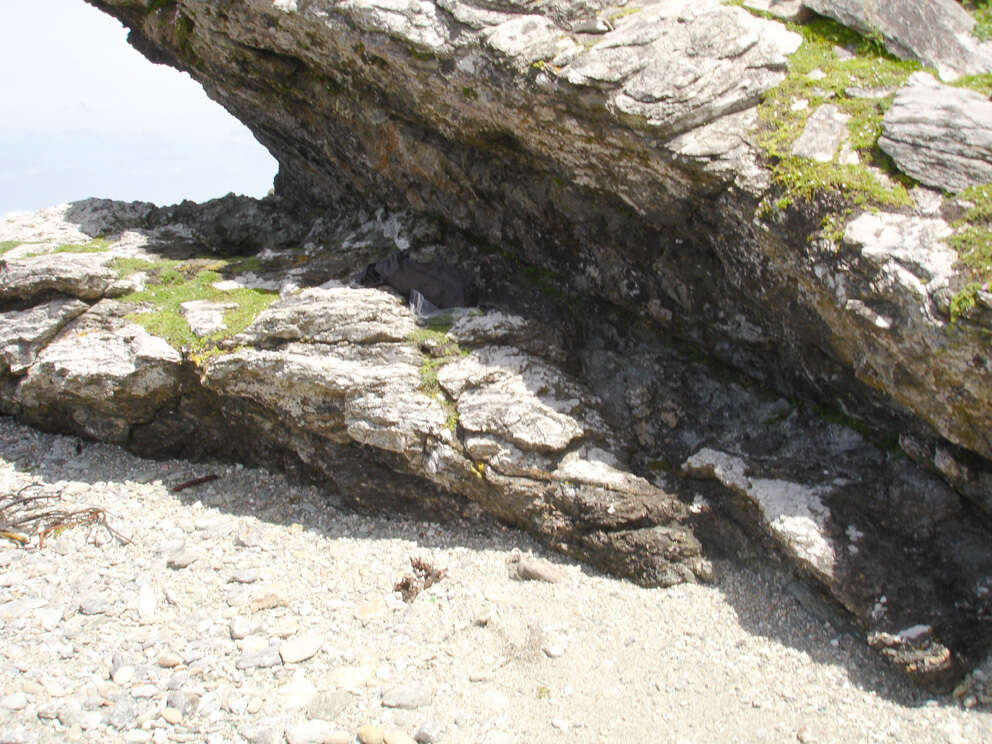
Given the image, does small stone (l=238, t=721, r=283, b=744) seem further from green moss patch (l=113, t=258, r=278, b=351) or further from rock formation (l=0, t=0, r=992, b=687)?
green moss patch (l=113, t=258, r=278, b=351)

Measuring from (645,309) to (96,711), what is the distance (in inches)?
332

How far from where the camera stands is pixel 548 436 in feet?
29.6

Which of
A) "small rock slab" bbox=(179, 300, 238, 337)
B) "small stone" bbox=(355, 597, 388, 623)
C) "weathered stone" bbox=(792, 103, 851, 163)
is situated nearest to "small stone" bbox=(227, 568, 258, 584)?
"small stone" bbox=(355, 597, 388, 623)

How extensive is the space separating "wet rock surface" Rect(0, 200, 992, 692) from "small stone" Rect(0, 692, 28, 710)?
2.09 m

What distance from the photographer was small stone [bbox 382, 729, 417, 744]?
261 inches

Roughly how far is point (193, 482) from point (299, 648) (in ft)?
14.9

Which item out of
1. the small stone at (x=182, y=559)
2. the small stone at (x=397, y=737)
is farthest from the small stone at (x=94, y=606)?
the small stone at (x=397, y=737)

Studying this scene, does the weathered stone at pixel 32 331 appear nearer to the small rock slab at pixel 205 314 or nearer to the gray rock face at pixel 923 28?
the small rock slab at pixel 205 314

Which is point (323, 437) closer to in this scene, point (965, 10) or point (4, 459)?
point (4, 459)

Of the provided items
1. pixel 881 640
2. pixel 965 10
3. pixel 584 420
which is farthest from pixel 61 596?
pixel 965 10

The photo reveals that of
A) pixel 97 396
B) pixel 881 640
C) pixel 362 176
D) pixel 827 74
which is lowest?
pixel 97 396

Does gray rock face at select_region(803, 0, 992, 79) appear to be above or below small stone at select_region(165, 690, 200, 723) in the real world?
above

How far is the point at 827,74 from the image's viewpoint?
26.3 feet

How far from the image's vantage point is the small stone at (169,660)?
303 inches
